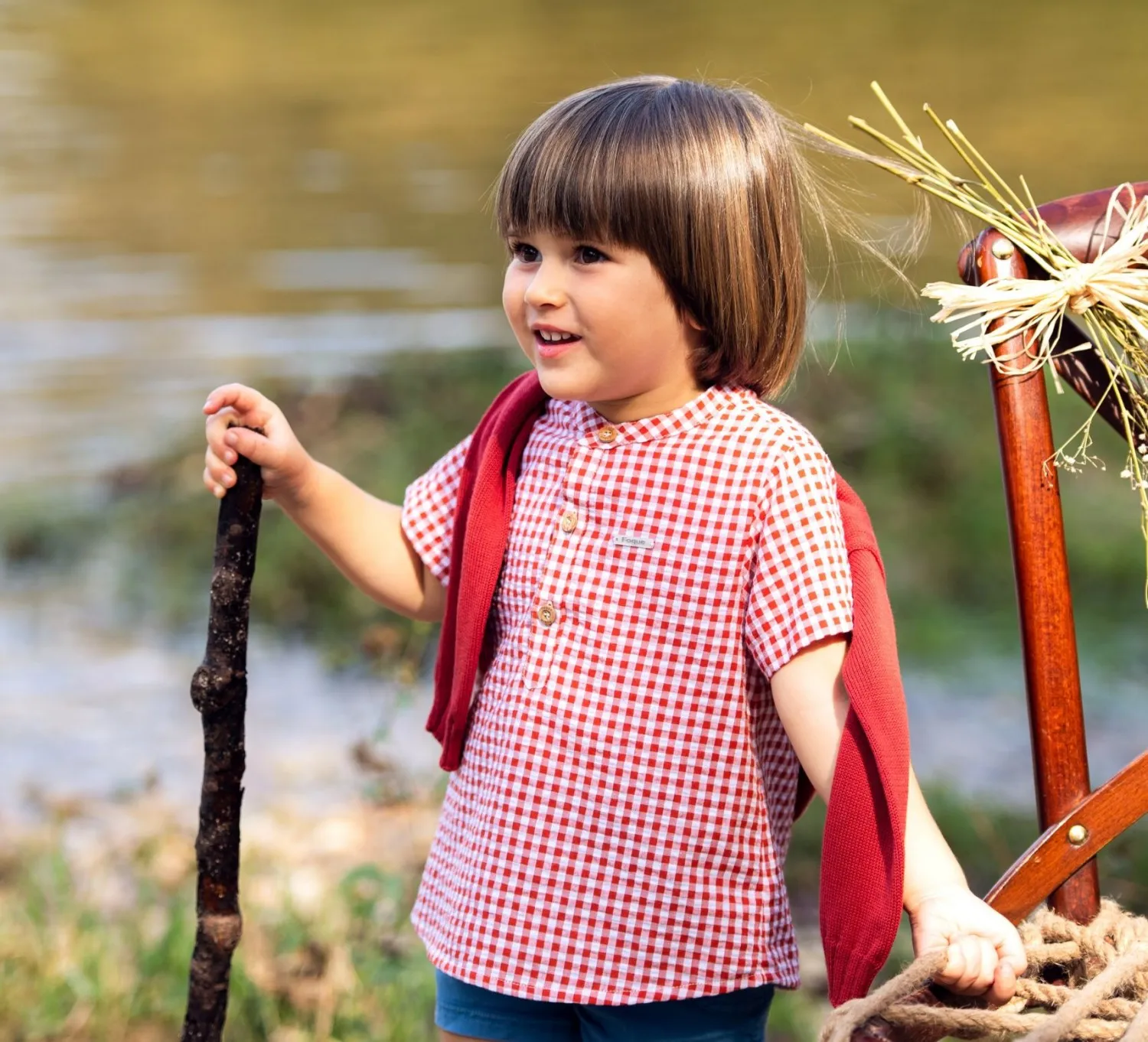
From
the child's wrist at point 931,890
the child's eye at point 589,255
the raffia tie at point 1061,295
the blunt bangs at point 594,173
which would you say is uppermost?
the blunt bangs at point 594,173

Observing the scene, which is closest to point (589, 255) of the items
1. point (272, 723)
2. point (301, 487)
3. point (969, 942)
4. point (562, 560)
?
point (562, 560)

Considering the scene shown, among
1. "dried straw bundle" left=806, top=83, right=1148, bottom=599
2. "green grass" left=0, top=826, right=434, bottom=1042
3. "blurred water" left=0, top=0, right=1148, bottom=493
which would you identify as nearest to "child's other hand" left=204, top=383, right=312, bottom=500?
"dried straw bundle" left=806, top=83, right=1148, bottom=599

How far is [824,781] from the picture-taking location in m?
1.32

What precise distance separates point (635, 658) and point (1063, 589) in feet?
1.22

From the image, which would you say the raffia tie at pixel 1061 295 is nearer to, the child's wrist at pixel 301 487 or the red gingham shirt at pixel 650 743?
the red gingham shirt at pixel 650 743

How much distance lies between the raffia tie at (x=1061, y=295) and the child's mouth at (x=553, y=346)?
304 millimetres

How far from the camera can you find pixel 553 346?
1400 millimetres

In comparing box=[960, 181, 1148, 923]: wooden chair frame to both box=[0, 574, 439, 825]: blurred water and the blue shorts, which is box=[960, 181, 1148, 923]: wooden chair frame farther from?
box=[0, 574, 439, 825]: blurred water

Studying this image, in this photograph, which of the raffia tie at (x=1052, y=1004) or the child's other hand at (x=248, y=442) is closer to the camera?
the raffia tie at (x=1052, y=1004)

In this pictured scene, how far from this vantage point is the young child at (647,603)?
137 cm

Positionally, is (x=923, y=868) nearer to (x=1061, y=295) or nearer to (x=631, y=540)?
(x=631, y=540)

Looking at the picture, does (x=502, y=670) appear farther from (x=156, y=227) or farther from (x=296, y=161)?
(x=296, y=161)

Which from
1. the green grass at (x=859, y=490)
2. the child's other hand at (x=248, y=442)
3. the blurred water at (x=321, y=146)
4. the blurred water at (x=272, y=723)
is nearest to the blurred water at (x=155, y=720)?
the blurred water at (x=272, y=723)

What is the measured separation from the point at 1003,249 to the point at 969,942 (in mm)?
569
